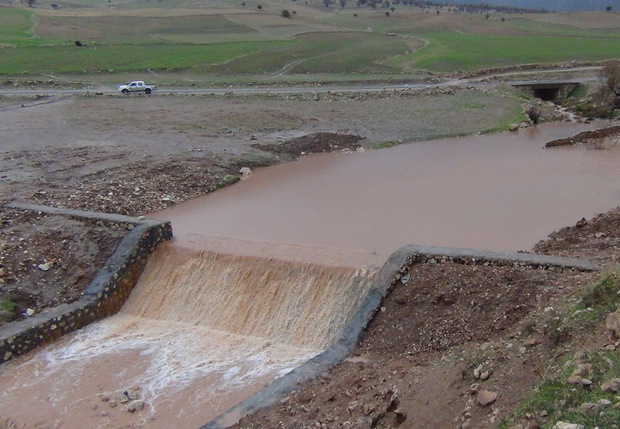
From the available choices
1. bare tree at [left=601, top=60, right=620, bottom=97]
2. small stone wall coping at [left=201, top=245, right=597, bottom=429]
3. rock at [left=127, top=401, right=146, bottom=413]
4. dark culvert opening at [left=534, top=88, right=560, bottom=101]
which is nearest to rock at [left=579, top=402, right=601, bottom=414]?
small stone wall coping at [left=201, top=245, right=597, bottom=429]

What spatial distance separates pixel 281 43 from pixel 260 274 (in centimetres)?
5033

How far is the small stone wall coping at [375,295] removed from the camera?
9820 millimetres

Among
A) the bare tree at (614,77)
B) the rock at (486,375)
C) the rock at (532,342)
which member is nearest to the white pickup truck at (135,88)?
the bare tree at (614,77)

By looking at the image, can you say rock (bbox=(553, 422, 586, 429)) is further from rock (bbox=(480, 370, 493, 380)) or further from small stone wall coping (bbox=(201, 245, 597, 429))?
small stone wall coping (bbox=(201, 245, 597, 429))

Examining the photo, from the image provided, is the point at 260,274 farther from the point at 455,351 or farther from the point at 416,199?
the point at 416,199

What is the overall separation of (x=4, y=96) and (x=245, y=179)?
73.9 ft

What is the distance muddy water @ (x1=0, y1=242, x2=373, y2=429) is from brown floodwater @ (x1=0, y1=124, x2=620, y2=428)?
0.03 m

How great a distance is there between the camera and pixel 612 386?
6203mm

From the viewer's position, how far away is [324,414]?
8906mm

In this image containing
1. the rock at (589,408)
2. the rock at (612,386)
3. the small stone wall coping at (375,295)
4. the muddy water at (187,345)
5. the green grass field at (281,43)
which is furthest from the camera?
the green grass field at (281,43)

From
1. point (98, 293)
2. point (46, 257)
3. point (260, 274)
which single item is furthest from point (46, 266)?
point (260, 274)

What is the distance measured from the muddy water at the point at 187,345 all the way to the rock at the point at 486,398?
4803 mm

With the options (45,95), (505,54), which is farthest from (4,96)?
(505,54)

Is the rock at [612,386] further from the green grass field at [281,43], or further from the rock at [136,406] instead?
the green grass field at [281,43]
